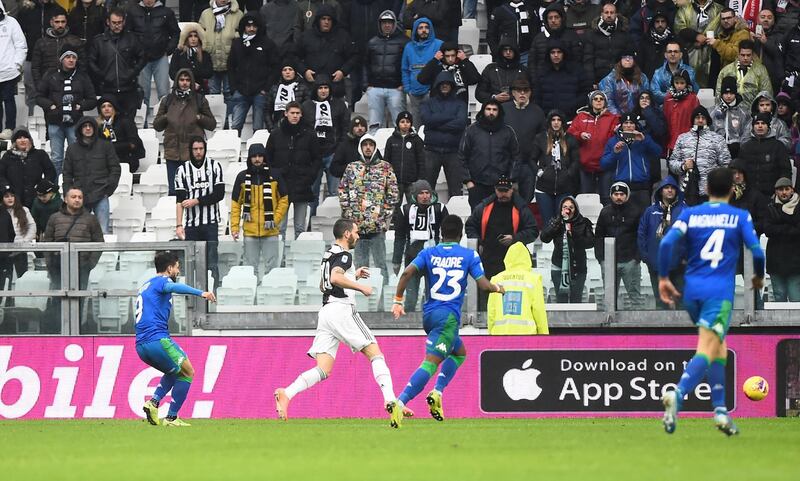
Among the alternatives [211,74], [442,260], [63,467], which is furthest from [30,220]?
[63,467]

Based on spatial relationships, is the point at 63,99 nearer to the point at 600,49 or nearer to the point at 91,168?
the point at 91,168

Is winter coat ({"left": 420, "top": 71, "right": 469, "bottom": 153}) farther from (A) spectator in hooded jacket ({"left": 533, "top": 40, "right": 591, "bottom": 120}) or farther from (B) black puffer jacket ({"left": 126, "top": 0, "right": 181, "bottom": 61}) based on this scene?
(B) black puffer jacket ({"left": 126, "top": 0, "right": 181, "bottom": 61})

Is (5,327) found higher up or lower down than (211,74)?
lower down

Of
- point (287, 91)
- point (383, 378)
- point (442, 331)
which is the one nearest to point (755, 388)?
point (442, 331)

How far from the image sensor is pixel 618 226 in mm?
19672

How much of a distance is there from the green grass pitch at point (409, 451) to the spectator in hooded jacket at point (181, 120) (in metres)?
7.17

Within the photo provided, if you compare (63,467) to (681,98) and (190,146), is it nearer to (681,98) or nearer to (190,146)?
(190,146)

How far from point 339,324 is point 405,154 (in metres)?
5.67

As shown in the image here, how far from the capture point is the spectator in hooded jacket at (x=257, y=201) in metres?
20.6

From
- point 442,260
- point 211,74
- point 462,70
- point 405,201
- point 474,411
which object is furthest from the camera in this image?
point 211,74

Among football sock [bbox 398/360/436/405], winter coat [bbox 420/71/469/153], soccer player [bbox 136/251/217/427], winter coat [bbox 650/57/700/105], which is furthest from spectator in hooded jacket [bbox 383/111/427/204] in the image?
football sock [bbox 398/360/436/405]

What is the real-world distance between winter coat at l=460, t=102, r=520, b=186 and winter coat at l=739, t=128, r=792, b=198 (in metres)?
3.04

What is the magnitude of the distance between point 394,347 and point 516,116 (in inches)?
187

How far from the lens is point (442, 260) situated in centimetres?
1571
